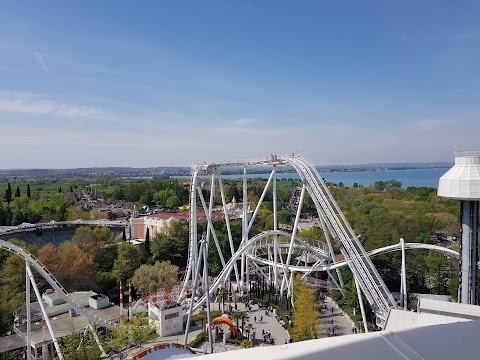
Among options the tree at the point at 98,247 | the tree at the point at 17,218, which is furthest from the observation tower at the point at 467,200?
the tree at the point at 17,218

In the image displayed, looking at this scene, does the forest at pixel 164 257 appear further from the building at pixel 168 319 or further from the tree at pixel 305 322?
the building at pixel 168 319

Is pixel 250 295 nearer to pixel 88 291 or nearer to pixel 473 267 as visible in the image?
pixel 88 291

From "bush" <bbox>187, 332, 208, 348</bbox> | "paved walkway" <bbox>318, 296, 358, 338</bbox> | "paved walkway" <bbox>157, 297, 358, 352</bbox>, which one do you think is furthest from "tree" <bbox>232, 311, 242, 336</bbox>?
"paved walkway" <bbox>318, 296, 358, 338</bbox>

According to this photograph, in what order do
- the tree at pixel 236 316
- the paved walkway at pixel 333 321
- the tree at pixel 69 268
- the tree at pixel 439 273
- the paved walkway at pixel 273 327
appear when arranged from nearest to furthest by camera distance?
the paved walkway at pixel 273 327 < the paved walkway at pixel 333 321 < the tree at pixel 236 316 < the tree at pixel 439 273 < the tree at pixel 69 268

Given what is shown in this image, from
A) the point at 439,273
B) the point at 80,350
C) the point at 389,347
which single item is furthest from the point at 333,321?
the point at 389,347

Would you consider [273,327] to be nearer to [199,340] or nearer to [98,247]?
[199,340]

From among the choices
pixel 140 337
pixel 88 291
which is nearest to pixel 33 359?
pixel 140 337
